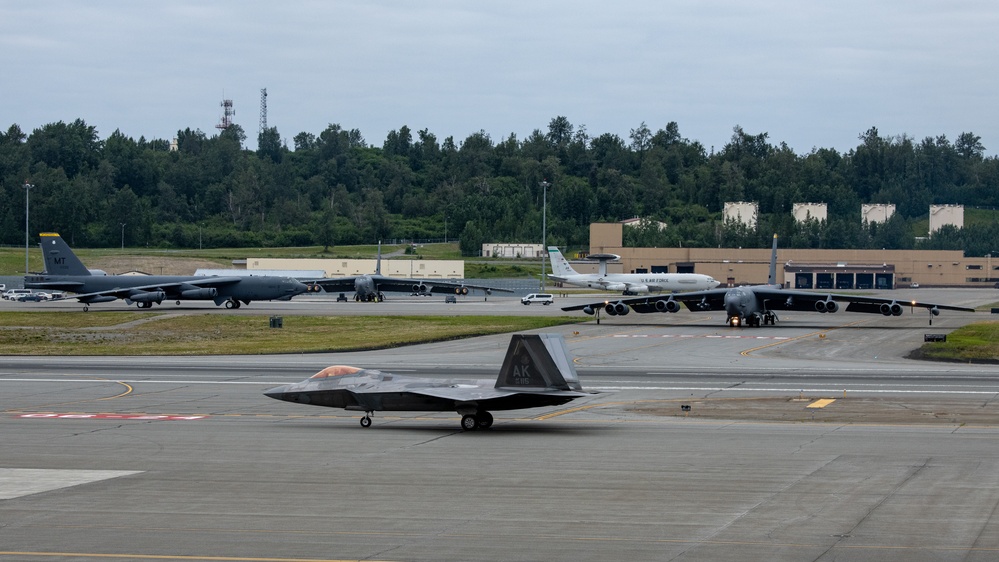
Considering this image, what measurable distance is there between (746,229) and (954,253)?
36.9 meters

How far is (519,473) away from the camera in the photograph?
21172 millimetres

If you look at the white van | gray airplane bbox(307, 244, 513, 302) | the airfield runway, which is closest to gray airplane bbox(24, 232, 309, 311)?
gray airplane bbox(307, 244, 513, 302)

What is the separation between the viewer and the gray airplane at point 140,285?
85.8 meters

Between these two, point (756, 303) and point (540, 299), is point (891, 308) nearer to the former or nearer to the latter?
point (756, 303)

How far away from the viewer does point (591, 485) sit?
19938 mm

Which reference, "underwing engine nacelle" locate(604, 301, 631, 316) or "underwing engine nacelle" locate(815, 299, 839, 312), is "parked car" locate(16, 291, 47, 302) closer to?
"underwing engine nacelle" locate(604, 301, 631, 316)

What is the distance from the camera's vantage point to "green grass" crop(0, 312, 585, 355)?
52906 millimetres

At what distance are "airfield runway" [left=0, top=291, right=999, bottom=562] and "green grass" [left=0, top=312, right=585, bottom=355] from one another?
1302 centimetres

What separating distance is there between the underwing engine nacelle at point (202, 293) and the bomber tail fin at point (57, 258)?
959 cm

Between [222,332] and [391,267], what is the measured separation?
74485mm

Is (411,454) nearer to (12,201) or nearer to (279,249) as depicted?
(279,249)

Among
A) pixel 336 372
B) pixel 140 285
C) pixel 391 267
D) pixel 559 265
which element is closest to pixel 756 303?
pixel 336 372

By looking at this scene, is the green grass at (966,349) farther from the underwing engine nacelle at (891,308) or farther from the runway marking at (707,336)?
the underwing engine nacelle at (891,308)

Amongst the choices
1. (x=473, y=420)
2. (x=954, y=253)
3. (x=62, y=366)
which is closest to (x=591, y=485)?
(x=473, y=420)
